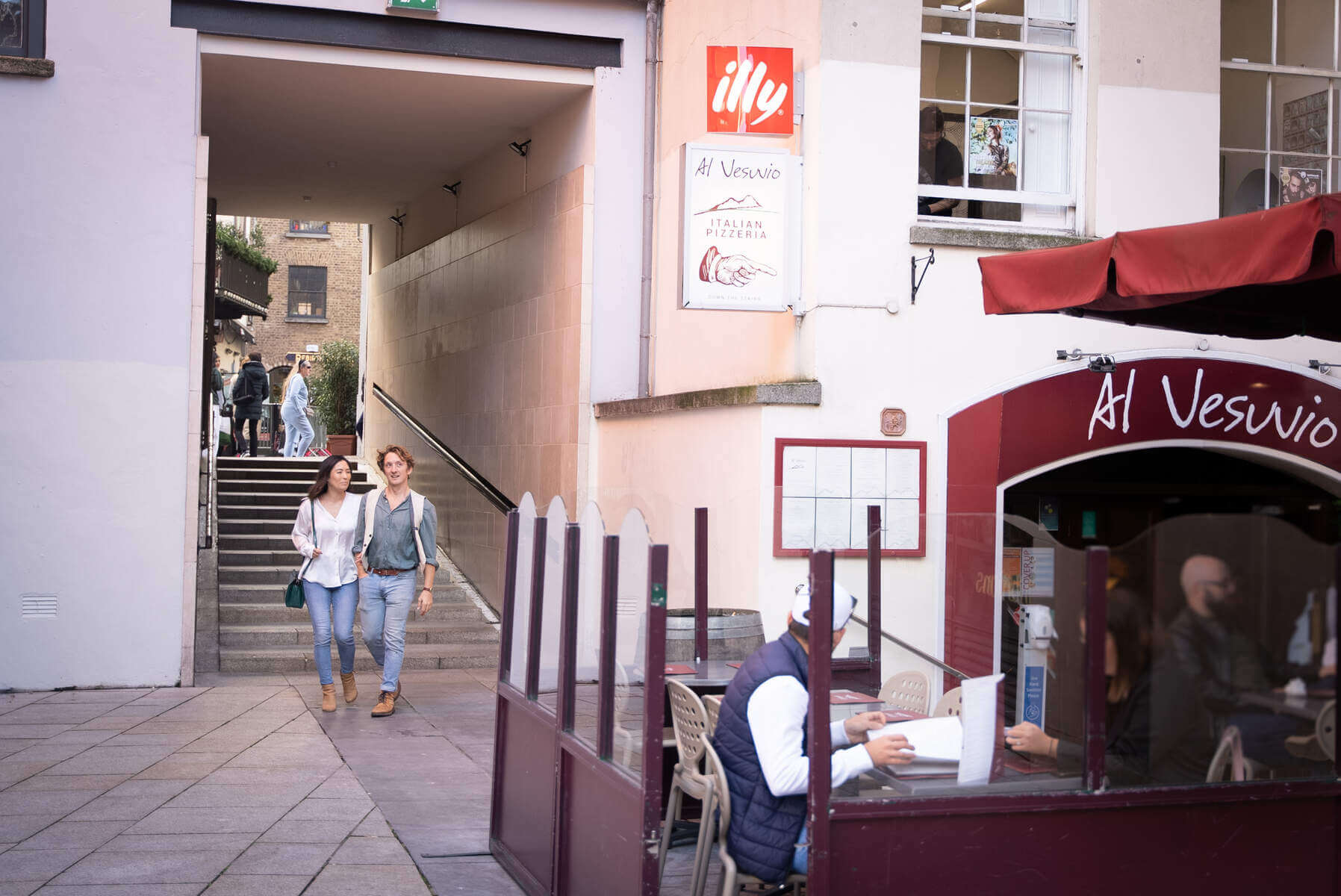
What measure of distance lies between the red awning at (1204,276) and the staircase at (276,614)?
6687mm

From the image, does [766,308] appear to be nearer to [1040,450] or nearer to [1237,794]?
[1040,450]

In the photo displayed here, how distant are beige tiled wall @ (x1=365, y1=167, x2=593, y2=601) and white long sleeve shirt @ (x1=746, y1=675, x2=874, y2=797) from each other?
734 cm

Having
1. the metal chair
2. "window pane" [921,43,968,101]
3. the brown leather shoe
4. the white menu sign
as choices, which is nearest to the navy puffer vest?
the metal chair

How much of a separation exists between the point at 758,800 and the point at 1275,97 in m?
8.42

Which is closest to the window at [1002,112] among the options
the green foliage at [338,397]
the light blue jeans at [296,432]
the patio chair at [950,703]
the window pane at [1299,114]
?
the window pane at [1299,114]

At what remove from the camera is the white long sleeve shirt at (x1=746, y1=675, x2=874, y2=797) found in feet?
13.5

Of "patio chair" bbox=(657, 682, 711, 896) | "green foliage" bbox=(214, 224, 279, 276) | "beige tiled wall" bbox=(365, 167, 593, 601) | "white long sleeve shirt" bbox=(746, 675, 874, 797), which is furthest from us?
"green foliage" bbox=(214, 224, 279, 276)

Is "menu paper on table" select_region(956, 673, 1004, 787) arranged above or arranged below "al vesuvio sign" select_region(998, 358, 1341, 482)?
below

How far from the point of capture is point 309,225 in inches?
1785

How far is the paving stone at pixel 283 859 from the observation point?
5699 millimetres

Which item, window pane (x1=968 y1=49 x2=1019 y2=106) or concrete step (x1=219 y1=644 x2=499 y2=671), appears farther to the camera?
concrete step (x1=219 y1=644 x2=499 y2=671)

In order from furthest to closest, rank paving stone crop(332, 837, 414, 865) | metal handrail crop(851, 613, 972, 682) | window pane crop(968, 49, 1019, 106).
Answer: window pane crop(968, 49, 1019, 106) → paving stone crop(332, 837, 414, 865) → metal handrail crop(851, 613, 972, 682)

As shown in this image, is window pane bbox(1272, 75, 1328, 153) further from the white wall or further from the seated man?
the white wall

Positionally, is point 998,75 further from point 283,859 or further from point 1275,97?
point 283,859
